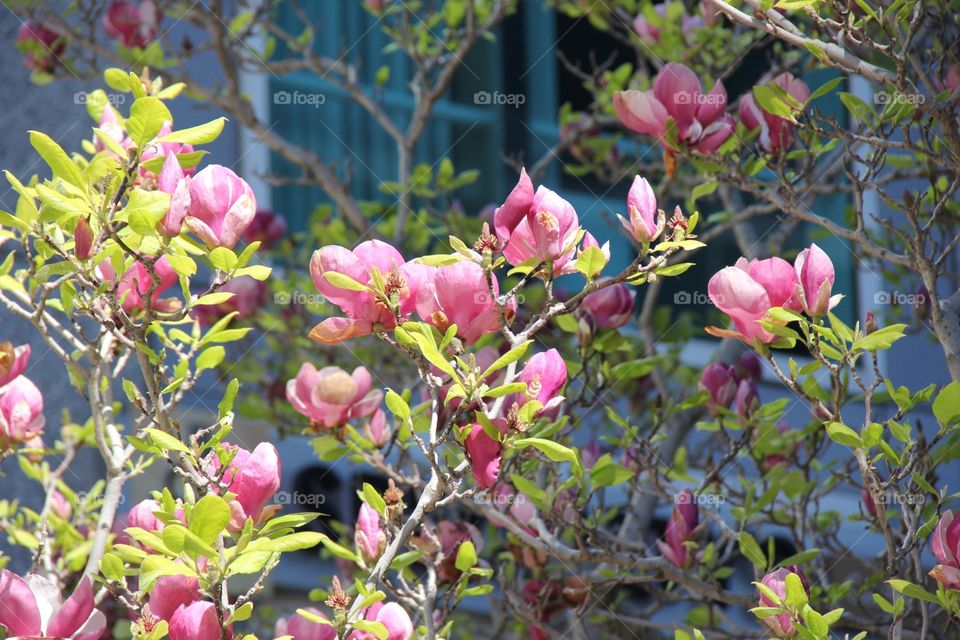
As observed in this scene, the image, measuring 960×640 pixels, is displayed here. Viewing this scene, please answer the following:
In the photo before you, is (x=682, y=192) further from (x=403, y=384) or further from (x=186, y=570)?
(x=186, y=570)

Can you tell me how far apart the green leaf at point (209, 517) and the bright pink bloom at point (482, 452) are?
0.27 metres

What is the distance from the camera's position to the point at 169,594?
1049mm

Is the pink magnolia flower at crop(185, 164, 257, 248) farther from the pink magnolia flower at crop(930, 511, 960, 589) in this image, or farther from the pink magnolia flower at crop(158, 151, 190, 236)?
the pink magnolia flower at crop(930, 511, 960, 589)

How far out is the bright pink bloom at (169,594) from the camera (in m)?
1.05

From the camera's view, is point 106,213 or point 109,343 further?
point 109,343

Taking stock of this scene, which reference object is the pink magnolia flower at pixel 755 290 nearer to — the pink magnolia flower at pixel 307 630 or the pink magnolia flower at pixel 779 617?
the pink magnolia flower at pixel 779 617

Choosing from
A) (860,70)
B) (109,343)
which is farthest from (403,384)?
(860,70)

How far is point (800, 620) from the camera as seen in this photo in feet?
3.72

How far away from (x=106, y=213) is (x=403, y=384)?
1741mm

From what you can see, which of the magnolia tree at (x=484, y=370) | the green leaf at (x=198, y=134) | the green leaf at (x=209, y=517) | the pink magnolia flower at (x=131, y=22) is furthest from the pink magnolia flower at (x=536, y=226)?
the pink magnolia flower at (x=131, y=22)

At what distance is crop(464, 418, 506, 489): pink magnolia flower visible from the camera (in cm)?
106

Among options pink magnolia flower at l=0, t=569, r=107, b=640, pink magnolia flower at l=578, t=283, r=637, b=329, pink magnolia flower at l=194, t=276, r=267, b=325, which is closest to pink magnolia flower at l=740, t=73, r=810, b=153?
pink magnolia flower at l=578, t=283, r=637, b=329

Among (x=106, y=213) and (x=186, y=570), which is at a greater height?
(x=106, y=213)

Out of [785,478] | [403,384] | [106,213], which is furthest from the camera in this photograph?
[403,384]
